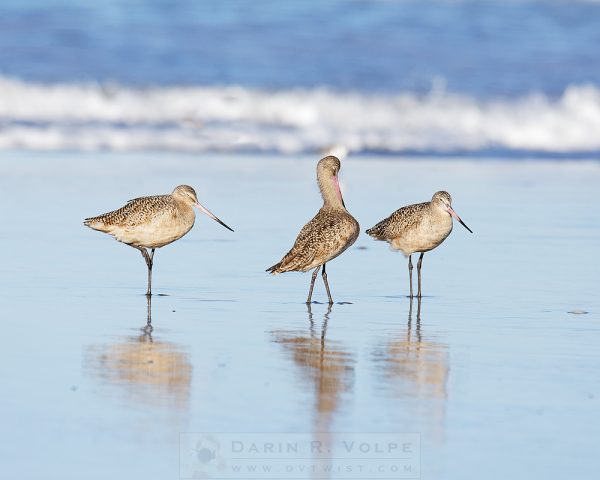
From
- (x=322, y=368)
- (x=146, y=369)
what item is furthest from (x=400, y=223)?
(x=146, y=369)

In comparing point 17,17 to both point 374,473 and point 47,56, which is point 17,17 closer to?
point 47,56

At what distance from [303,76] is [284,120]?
10.5ft

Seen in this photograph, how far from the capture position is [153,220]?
9023 millimetres

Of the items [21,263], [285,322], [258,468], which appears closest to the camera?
[258,468]

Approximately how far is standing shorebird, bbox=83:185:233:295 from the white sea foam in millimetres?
9590

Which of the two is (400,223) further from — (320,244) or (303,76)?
(303,76)

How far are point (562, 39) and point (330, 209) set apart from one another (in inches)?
833

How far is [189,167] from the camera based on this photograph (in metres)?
16.3

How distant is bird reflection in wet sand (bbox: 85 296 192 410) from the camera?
588 centimetres

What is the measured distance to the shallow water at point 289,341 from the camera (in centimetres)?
530

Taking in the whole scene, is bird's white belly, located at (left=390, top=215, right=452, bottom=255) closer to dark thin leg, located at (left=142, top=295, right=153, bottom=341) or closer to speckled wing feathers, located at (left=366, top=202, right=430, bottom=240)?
speckled wing feathers, located at (left=366, top=202, right=430, bottom=240)

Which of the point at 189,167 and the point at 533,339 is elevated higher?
the point at 189,167

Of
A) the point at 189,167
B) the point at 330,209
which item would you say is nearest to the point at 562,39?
the point at 189,167

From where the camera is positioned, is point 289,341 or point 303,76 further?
point 303,76
